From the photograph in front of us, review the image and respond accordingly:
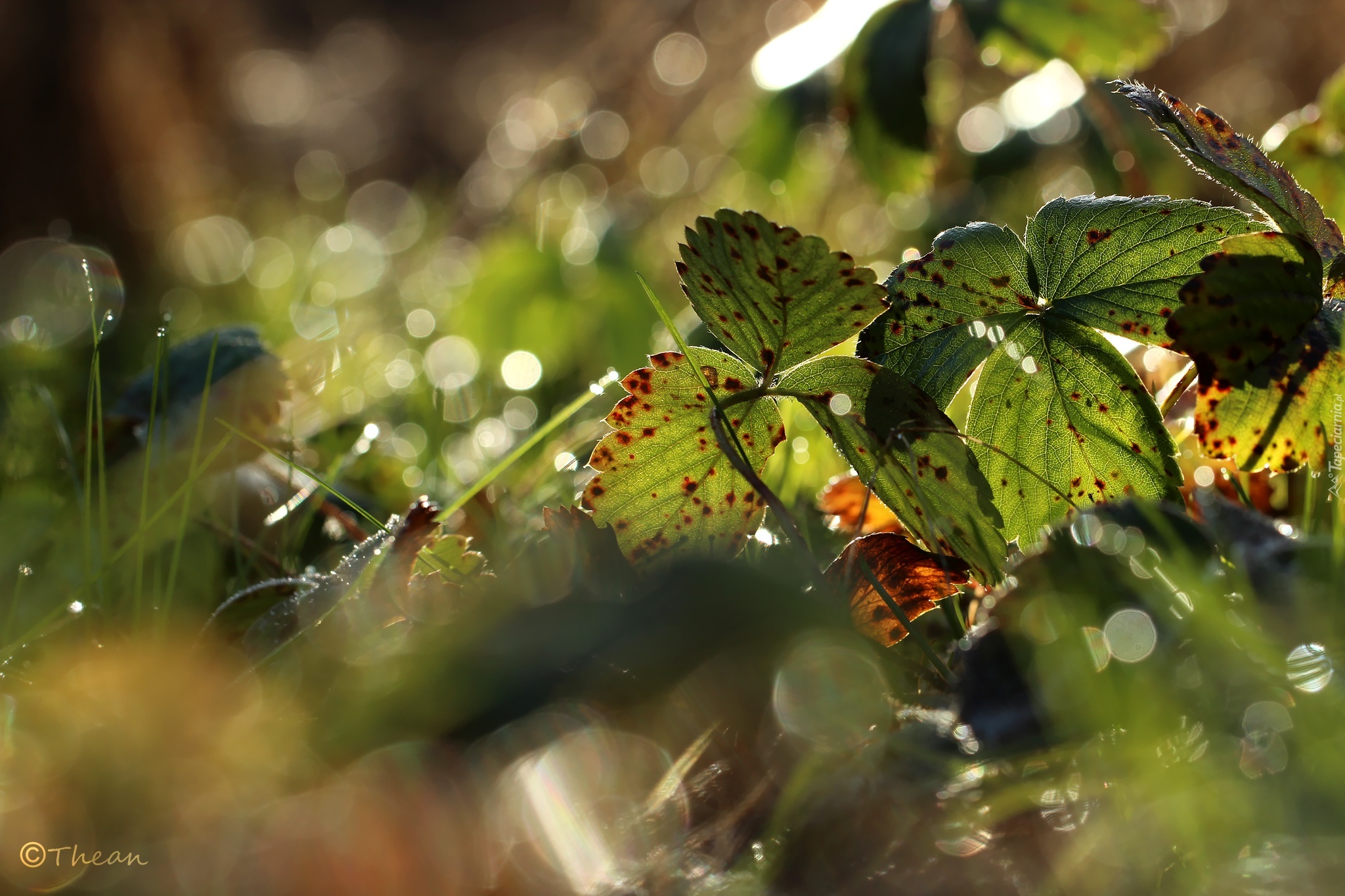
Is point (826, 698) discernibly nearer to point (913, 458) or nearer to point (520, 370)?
point (913, 458)

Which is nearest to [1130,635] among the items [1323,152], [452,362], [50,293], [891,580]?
[891,580]

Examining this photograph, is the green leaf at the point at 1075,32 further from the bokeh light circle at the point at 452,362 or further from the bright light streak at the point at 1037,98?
the bokeh light circle at the point at 452,362

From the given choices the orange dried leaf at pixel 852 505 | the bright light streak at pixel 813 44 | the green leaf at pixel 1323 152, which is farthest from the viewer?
the bright light streak at pixel 813 44

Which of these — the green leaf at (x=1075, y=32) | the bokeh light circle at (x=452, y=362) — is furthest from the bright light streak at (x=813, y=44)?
the bokeh light circle at (x=452, y=362)

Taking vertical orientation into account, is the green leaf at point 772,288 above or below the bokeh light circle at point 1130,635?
above

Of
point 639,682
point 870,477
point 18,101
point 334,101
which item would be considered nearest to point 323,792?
point 639,682
